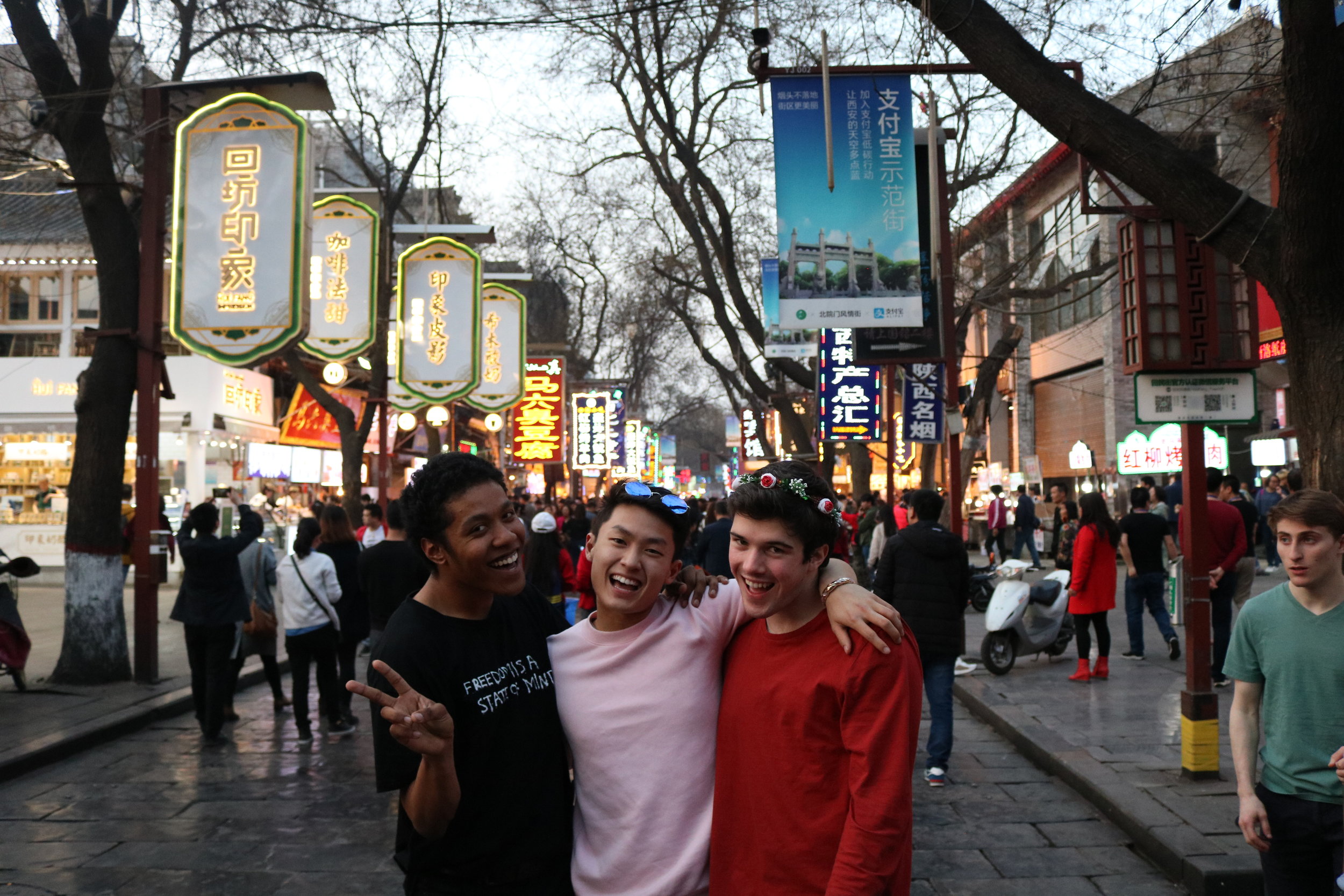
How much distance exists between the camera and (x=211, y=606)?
8.97 metres

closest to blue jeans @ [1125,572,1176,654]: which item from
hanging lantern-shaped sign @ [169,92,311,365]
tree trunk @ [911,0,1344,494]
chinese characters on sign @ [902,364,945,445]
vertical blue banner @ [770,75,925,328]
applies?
vertical blue banner @ [770,75,925,328]

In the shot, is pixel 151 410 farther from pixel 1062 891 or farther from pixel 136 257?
pixel 1062 891

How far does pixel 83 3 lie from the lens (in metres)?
11.2

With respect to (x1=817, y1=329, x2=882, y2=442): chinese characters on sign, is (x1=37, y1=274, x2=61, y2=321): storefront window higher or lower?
higher

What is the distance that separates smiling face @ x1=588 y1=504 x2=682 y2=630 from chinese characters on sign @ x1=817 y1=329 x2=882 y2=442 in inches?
717

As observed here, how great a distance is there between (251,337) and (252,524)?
9.64 feet

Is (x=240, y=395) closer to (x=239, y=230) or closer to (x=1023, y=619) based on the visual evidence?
(x=239, y=230)

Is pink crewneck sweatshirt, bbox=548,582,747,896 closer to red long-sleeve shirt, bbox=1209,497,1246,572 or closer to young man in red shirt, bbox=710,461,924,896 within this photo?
young man in red shirt, bbox=710,461,924,896

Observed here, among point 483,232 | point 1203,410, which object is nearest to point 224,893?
point 1203,410

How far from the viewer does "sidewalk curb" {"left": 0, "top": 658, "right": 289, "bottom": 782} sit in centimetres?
792

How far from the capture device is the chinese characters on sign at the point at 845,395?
20.9m

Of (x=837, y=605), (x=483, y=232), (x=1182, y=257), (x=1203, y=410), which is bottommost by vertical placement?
(x=837, y=605)

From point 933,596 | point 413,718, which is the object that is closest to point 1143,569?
point 933,596

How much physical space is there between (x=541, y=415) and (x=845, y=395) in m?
13.6
